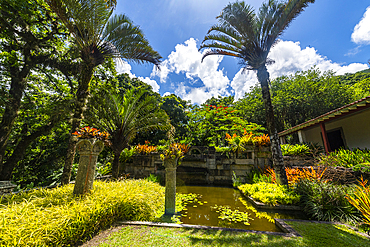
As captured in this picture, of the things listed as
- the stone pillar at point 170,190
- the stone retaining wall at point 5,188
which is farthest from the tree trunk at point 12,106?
the stone pillar at point 170,190

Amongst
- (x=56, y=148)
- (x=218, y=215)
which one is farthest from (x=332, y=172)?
(x=56, y=148)

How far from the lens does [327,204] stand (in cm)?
429

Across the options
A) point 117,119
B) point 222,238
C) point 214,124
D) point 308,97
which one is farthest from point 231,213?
point 308,97

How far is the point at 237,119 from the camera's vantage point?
12.4 m

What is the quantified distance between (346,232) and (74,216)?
577 centimetres

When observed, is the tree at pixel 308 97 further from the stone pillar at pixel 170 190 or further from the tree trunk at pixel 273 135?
the stone pillar at pixel 170 190

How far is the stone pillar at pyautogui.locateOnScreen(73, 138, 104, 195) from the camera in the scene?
4266 mm

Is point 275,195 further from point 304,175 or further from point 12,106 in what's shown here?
point 12,106

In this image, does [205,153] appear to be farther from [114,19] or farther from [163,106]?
[114,19]

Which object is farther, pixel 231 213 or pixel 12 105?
pixel 12 105

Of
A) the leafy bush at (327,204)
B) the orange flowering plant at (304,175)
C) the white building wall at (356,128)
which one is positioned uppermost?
the white building wall at (356,128)

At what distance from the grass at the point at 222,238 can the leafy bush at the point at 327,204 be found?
0.79 metres

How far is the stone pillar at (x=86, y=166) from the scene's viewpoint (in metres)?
4.27

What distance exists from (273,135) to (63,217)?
727 centimetres
